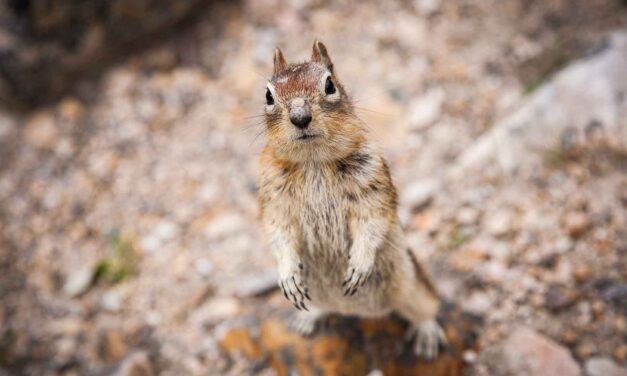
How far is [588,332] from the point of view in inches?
151

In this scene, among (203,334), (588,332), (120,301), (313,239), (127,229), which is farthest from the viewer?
(127,229)

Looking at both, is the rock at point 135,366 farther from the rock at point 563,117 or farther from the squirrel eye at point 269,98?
the rock at point 563,117

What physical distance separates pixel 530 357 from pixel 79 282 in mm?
3696

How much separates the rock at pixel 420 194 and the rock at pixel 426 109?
2.12 ft

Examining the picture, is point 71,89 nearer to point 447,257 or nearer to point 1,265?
point 1,265

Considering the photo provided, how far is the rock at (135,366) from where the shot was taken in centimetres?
421

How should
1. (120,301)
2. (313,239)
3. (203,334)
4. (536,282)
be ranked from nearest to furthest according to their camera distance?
(313,239) < (536,282) < (203,334) < (120,301)

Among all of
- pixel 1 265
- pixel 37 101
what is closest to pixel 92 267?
pixel 1 265

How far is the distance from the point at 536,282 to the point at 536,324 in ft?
1.10

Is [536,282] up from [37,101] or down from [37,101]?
down

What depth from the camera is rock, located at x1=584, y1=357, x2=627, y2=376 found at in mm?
3637

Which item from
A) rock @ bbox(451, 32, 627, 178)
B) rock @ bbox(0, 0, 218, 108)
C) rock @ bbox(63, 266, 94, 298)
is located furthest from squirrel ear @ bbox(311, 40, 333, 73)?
rock @ bbox(0, 0, 218, 108)

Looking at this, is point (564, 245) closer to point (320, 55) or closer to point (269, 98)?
point (320, 55)

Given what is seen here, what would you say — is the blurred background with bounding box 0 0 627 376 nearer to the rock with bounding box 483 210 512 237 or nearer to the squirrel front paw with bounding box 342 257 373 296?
the rock with bounding box 483 210 512 237
